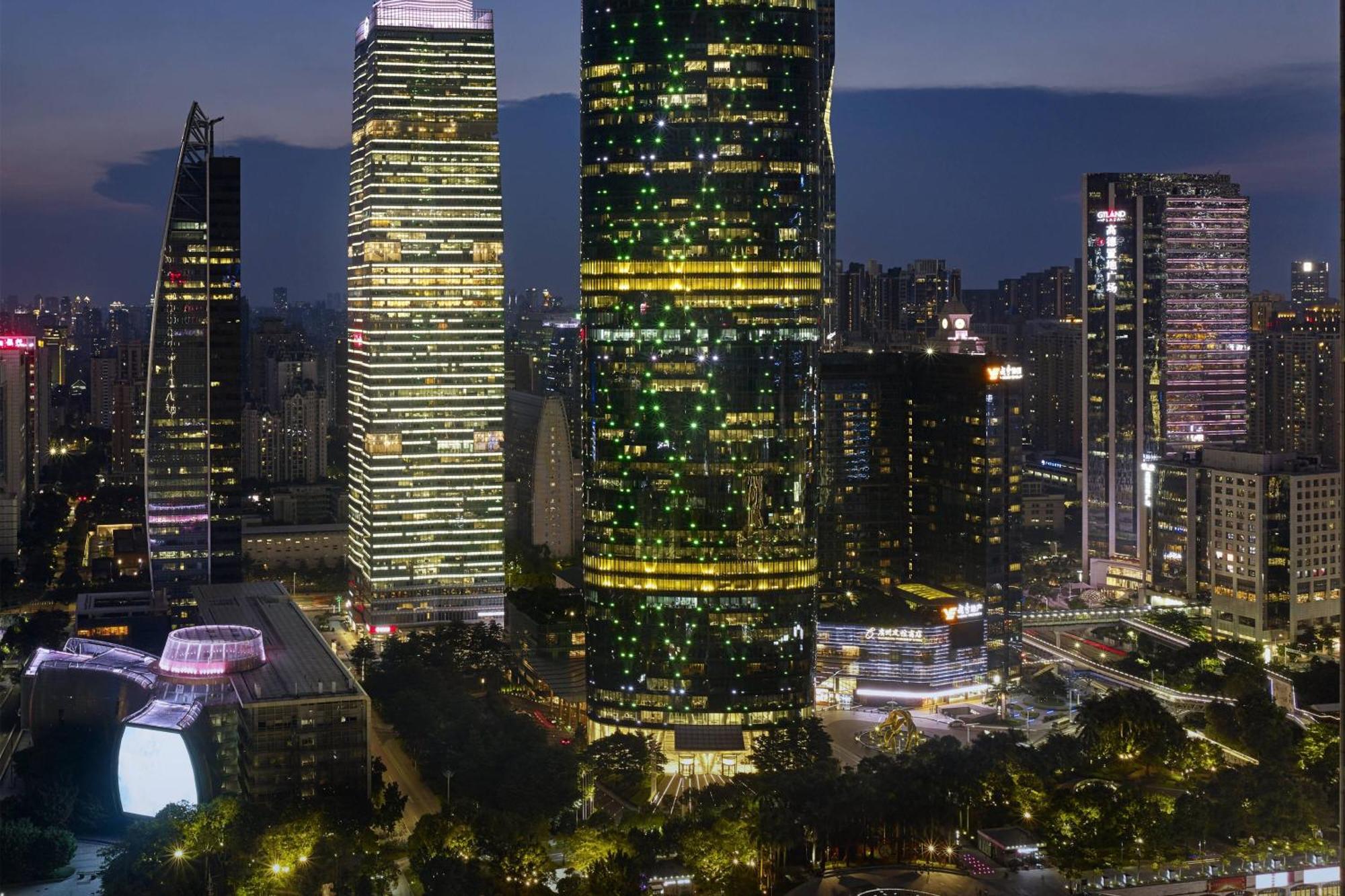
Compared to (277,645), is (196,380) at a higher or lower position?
higher

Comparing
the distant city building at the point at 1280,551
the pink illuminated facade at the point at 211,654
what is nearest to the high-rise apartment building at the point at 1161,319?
the distant city building at the point at 1280,551

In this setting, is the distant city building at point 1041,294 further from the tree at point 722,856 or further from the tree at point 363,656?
the tree at point 722,856

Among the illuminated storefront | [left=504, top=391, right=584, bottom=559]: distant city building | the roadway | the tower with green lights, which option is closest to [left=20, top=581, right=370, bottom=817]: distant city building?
the tower with green lights

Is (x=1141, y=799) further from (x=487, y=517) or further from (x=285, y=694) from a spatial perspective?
(x=487, y=517)

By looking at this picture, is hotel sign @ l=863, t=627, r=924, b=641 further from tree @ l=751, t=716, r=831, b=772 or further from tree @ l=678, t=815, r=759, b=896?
tree @ l=678, t=815, r=759, b=896

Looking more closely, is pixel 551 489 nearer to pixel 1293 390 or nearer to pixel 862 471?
pixel 862 471

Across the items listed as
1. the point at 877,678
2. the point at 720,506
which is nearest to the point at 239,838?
the point at 720,506

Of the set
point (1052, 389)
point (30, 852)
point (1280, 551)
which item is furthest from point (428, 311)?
point (1052, 389)
